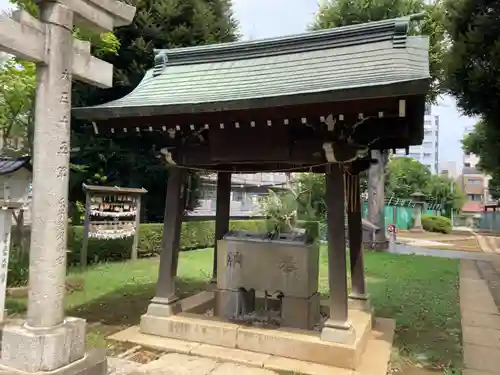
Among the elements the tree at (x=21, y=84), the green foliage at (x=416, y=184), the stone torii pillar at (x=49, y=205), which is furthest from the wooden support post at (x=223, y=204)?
the green foliage at (x=416, y=184)

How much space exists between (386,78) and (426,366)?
3.55m

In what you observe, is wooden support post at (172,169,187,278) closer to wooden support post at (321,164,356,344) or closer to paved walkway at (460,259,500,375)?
wooden support post at (321,164,356,344)

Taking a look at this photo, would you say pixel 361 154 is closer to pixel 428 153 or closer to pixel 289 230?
pixel 289 230

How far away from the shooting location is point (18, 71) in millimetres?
10109

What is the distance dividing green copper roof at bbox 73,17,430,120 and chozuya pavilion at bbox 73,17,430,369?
19 mm

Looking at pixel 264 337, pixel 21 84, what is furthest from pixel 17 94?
pixel 264 337

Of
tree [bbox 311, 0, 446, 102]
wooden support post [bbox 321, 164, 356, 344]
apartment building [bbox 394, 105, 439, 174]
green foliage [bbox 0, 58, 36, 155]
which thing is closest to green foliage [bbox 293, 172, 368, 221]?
tree [bbox 311, 0, 446, 102]

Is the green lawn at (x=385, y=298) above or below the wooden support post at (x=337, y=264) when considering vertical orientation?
below

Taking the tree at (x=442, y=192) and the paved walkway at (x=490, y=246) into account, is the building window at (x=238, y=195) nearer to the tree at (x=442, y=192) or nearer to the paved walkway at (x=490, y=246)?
the paved walkway at (x=490, y=246)

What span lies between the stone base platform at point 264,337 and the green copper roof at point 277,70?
286cm

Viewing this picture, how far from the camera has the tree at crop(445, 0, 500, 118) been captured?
8.49 meters

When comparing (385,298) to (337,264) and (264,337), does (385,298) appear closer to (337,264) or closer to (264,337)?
(337,264)

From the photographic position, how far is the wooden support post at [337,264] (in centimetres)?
488

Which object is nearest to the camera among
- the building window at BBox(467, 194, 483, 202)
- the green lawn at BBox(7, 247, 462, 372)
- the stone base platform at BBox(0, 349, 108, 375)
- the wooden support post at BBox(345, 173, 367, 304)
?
the stone base platform at BBox(0, 349, 108, 375)
